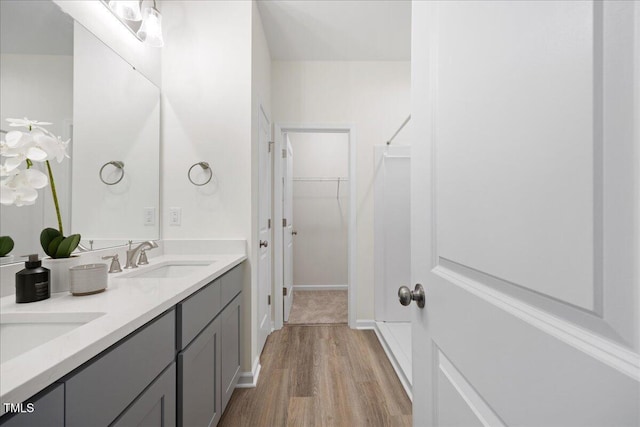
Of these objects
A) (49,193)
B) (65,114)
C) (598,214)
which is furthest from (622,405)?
(65,114)

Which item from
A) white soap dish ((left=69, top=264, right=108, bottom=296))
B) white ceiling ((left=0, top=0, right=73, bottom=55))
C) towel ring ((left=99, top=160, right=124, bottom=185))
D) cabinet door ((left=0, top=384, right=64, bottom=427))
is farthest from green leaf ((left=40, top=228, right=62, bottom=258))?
cabinet door ((left=0, top=384, right=64, bottom=427))

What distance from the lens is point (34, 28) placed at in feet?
3.55

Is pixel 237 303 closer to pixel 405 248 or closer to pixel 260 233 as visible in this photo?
pixel 260 233

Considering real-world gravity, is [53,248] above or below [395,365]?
above

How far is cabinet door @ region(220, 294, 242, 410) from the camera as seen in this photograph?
149 centimetres

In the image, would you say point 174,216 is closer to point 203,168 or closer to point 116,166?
point 203,168

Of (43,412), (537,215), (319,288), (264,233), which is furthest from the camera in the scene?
(319,288)

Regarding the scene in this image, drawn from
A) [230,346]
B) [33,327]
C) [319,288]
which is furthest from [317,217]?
[33,327]

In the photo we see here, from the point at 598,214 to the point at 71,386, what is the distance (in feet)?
2.98

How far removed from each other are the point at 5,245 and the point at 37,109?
19.4 inches

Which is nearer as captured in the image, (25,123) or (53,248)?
(25,123)

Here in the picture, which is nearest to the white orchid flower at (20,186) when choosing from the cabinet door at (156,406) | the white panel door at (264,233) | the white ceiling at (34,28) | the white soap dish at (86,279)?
the white soap dish at (86,279)

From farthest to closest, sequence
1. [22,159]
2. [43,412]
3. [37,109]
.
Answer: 1. [37,109]
2. [22,159]
3. [43,412]

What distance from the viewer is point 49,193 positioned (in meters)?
1.12
